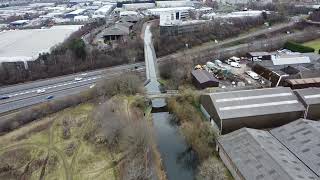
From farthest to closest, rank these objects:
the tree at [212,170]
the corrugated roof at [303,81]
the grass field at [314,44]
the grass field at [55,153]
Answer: the grass field at [314,44] → the corrugated roof at [303,81] → the grass field at [55,153] → the tree at [212,170]

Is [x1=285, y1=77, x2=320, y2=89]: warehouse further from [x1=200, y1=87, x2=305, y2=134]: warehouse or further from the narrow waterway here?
the narrow waterway

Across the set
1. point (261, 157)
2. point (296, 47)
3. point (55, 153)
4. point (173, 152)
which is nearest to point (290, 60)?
point (296, 47)

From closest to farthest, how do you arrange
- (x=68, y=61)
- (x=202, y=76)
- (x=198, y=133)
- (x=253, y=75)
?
(x=198, y=133)
(x=202, y=76)
(x=253, y=75)
(x=68, y=61)

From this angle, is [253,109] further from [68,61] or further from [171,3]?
[171,3]

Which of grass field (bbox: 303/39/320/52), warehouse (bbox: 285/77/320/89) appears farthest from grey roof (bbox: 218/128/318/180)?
grass field (bbox: 303/39/320/52)

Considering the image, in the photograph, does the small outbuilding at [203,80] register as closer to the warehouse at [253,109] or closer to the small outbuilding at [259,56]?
the warehouse at [253,109]

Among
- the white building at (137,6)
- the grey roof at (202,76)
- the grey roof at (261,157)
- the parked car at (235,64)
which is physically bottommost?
the grey roof at (261,157)

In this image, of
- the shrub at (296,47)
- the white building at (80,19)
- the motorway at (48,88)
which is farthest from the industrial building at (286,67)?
the white building at (80,19)
